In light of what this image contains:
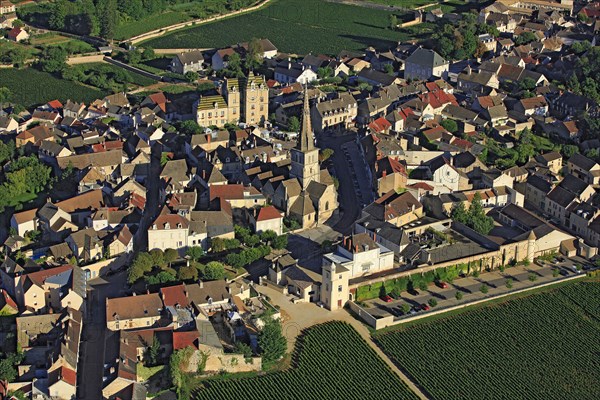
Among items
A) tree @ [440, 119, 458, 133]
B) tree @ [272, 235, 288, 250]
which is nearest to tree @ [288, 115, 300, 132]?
tree @ [440, 119, 458, 133]

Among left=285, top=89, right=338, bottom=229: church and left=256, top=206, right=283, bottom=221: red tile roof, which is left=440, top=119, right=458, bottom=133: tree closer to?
left=285, top=89, right=338, bottom=229: church

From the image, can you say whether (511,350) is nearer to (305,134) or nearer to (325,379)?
(325,379)

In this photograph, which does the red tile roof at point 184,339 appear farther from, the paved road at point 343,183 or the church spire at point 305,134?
the church spire at point 305,134

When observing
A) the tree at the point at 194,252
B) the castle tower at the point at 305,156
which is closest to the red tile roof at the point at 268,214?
the castle tower at the point at 305,156

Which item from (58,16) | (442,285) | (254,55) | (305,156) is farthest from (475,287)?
(58,16)

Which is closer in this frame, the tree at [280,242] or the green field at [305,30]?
the tree at [280,242]

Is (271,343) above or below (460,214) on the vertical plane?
below

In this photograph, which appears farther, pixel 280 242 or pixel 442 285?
pixel 280 242
